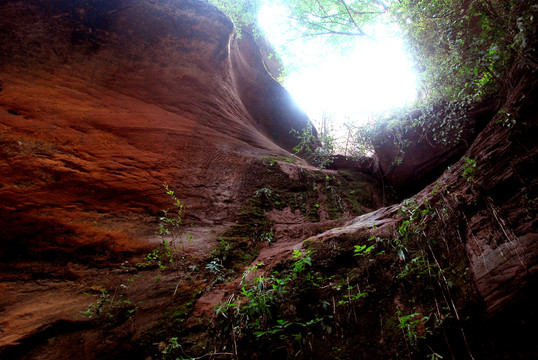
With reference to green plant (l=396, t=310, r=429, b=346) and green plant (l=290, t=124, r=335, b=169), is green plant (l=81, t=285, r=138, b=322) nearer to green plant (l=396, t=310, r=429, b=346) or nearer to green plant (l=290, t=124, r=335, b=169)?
green plant (l=396, t=310, r=429, b=346)

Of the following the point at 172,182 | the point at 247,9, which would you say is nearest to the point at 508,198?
the point at 172,182

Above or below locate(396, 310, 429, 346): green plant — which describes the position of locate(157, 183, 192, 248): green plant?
above

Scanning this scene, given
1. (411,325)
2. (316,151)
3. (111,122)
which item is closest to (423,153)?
(316,151)

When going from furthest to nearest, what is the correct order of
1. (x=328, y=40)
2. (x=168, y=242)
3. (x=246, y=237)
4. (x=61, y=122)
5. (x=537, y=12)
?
(x=328, y=40) < (x=246, y=237) < (x=61, y=122) < (x=168, y=242) < (x=537, y=12)

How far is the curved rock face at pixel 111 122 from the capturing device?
4.12 m

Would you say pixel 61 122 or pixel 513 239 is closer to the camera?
pixel 513 239

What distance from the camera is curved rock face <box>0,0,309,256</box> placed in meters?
4.12

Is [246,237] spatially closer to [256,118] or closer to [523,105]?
[523,105]

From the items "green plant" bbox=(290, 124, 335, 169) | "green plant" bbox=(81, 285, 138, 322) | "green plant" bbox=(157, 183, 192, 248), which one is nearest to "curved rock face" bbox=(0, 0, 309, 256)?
"green plant" bbox=(157, 183, 192, 248)

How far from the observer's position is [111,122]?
5.52 meters

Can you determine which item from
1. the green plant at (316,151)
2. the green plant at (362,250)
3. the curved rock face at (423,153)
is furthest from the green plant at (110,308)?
the curved rock face at (423,153)

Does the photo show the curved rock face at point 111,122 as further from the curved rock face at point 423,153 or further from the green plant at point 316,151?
the curved rock face at point 423,153

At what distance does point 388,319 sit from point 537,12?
14.5 ft

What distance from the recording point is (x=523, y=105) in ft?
10.9
